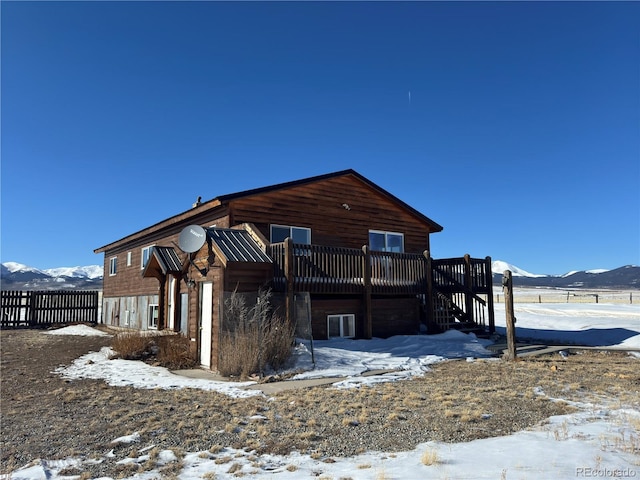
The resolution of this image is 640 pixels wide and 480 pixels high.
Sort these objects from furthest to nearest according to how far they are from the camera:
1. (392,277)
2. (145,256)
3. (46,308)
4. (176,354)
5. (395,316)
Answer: (46,308) < (145,256) < (395,316) < (392,277) < (176,354)

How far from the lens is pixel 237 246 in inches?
474

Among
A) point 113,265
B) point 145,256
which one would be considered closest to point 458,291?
point 145,256

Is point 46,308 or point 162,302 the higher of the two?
point 162,302

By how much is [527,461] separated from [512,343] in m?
7.73

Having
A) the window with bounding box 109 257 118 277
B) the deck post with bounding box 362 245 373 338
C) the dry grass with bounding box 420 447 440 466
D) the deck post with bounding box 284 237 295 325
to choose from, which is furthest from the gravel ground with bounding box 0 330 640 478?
the window with bounding box 109 257 118 277

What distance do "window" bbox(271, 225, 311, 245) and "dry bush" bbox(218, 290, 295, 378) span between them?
4420 millimetres

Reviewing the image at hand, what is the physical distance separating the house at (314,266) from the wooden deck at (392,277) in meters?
0.03

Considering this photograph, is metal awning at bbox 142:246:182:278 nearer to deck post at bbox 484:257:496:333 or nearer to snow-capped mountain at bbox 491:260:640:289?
deck post at bbox 484:257:496:333

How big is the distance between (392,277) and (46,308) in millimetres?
20892

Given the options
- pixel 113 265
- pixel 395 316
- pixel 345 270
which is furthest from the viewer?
pixel 113 265

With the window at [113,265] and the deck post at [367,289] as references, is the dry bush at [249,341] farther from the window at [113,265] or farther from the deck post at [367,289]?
the window at [113,265]

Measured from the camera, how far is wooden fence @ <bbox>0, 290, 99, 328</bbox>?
2519 centimetres

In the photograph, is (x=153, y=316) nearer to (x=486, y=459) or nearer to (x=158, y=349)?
(x=158, y=349)

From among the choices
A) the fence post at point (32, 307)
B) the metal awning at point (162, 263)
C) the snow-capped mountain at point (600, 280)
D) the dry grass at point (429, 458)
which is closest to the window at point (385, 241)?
the metal awning at point (162, 263)
